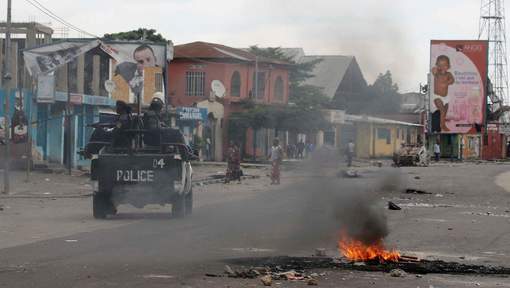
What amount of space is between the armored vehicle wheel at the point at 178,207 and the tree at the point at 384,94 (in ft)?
15.9

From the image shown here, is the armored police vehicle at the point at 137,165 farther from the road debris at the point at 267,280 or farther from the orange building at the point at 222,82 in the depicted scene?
the orange building at the point at 222,82

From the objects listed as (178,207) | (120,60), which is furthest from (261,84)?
(178,207)

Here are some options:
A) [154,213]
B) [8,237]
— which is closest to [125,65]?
[154,213]

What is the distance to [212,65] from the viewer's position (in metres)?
59.0

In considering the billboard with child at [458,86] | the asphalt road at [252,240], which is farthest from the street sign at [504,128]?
the asphalt road at [252,240]

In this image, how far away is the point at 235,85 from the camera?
191 feet

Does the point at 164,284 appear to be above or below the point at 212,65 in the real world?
below

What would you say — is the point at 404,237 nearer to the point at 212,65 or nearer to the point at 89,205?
the point at 89,205

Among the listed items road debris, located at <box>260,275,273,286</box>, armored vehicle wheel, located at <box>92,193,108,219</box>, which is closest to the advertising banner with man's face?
armored vehicle wheel, located at <box>92,193,108,219</box>

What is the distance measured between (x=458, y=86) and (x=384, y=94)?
6638 cm

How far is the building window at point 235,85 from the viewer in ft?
187

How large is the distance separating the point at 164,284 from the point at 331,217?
19.1ft

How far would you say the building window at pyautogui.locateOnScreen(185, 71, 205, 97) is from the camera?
61.4 m

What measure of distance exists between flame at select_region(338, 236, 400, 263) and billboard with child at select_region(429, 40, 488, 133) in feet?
219
